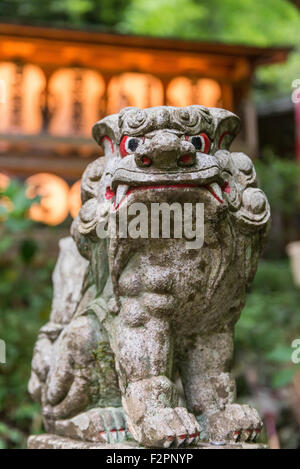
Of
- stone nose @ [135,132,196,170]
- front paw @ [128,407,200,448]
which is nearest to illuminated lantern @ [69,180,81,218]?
stone nose @ [135,132,196,170]

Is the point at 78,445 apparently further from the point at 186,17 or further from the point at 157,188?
the point at 186,17

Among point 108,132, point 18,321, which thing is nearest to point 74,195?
point 18,321

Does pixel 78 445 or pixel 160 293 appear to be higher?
pixel 160 293

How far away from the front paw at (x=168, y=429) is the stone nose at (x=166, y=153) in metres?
0.79

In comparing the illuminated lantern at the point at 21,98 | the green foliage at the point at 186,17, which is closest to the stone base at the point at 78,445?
the illuminated lantern at the point at 21,98

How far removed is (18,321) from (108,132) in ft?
10.0

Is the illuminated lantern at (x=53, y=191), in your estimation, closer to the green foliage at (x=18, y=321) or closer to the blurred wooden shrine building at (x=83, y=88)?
the blurred wooden shrine building at (x=83, y=88)

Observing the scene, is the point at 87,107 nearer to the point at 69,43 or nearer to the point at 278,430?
the point at 69,43

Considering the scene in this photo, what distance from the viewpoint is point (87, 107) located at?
8781 mm

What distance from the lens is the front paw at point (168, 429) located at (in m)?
1.52

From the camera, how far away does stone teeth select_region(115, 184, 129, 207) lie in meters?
1.66

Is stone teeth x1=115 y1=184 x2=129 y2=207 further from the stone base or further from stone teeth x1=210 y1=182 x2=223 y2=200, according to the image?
the stone base

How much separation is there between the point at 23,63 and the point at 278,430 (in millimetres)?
7249

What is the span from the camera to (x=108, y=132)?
1930 mm
